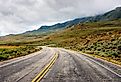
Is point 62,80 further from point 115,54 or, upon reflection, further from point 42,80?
point 115,54

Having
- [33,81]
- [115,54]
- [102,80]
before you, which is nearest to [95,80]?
[102,80]

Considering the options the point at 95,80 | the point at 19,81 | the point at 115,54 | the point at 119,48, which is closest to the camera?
the point at 19,81

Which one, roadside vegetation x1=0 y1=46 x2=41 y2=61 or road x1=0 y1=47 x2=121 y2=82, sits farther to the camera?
roadside vegetation x1=0 y1=46 x2=41 y2=61

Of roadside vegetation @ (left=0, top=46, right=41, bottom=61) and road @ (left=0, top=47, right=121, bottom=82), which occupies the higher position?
roadside vegetation @ (left=0, top=46, right=41, bottom=61)

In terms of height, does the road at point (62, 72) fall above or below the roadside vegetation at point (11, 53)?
below

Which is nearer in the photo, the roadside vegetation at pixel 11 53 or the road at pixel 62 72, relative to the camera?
the road at pixel 62 72

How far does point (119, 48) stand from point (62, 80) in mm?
28178

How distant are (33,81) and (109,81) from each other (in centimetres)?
373

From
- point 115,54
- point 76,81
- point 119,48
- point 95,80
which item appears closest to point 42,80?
point 76,81

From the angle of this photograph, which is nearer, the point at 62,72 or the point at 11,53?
the point at 62,72

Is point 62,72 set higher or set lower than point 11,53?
lower

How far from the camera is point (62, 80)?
473 inches

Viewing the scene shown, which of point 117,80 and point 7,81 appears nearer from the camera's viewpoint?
point 7,81

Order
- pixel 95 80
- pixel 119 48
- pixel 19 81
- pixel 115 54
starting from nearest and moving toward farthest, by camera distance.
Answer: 1. pixel 19 81
2. pixel 95 80
3. pixel 115 54
4. pixel 119 48
